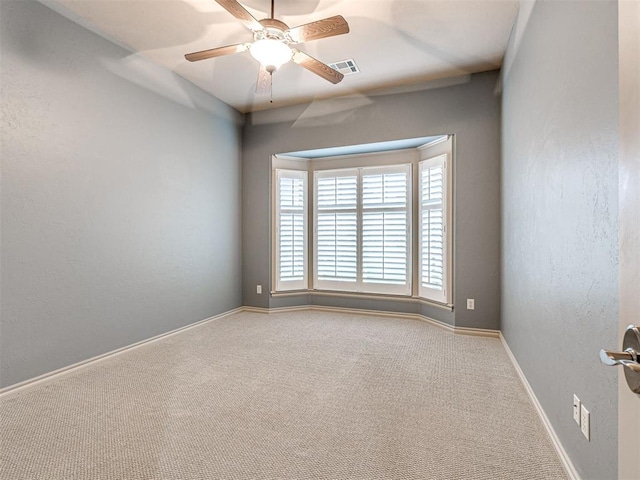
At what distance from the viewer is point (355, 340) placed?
3.58 m

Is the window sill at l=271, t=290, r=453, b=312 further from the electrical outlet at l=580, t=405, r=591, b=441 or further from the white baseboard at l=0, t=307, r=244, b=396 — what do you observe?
the electrical outlet at l=580, t=405, r=591, b=441

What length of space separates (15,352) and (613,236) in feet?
11.6

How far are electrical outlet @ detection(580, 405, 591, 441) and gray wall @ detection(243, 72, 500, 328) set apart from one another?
94.2 inches

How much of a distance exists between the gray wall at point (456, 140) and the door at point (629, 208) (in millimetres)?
3246

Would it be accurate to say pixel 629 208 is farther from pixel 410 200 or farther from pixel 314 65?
pixel 410 200

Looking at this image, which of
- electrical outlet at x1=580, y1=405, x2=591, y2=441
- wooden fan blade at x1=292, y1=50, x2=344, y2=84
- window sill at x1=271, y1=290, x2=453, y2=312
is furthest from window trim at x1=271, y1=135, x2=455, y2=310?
electrical outlet at x1=580, y1=405, x2=591, y2=441

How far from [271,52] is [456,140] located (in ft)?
8.13

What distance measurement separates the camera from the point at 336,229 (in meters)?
4.89

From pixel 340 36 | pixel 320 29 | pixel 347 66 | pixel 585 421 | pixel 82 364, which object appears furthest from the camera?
pixel 347 66

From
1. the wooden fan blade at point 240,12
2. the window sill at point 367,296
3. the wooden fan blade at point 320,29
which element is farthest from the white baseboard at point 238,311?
the wooden fan blade at point 320,29

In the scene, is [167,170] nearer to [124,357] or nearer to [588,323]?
[124,357]

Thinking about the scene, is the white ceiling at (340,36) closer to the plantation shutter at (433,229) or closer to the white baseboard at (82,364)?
the plantation shutter at (433,229)

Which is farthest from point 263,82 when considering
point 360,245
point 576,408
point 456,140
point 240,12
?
point 576,408

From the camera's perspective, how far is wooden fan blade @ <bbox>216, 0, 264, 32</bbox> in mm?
1980
